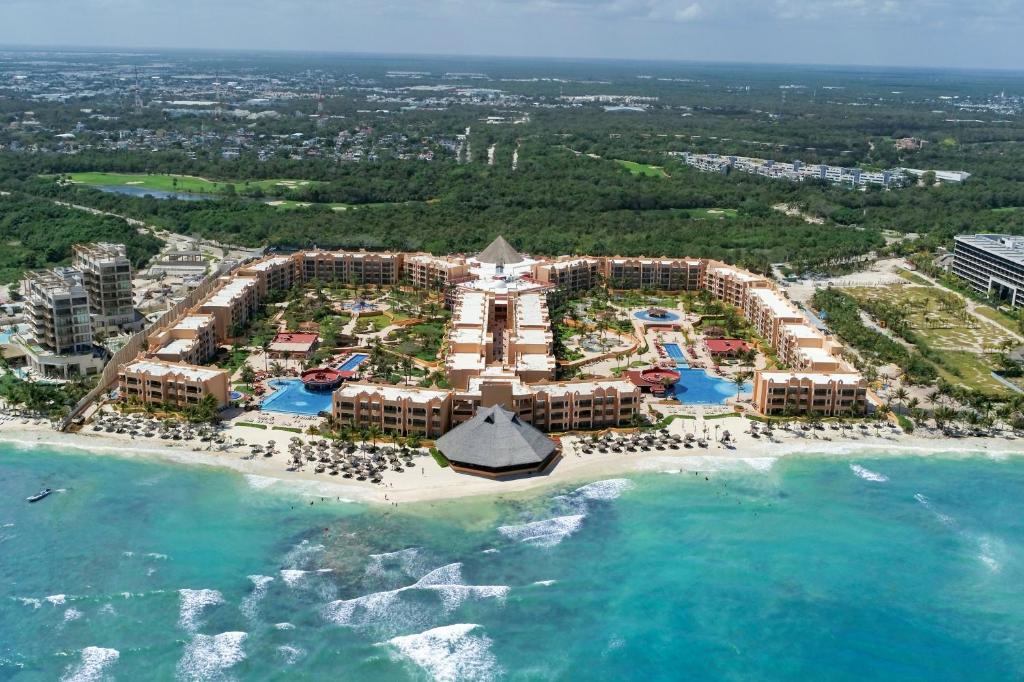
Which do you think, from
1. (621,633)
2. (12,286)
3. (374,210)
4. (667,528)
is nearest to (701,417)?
(667,528)

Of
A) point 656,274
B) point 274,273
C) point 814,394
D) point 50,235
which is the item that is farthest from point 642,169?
point 814,394

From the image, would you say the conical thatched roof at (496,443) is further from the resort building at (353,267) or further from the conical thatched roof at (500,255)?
the resort building at (353,267)

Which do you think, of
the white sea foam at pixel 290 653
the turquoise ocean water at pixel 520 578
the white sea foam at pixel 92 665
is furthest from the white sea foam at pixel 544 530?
the white sea foam at pixel 92 665

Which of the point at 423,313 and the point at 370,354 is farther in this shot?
the point at 423,313

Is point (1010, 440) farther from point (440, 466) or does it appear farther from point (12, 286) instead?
point (12, 286)

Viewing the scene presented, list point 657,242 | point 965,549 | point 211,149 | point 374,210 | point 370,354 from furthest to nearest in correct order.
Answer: point 211,149, point 374,210, point 657,242, point 370,354, point 965,549

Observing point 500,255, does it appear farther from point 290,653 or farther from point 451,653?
point 290,653

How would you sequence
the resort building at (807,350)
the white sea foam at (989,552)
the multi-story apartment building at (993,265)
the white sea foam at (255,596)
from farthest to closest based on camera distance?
1. the multi-story apartment building at (993,265)
2. the resort building at (807,350)
3. the white sea foam at (989,552)
4. the white sea foam at (255,596)
